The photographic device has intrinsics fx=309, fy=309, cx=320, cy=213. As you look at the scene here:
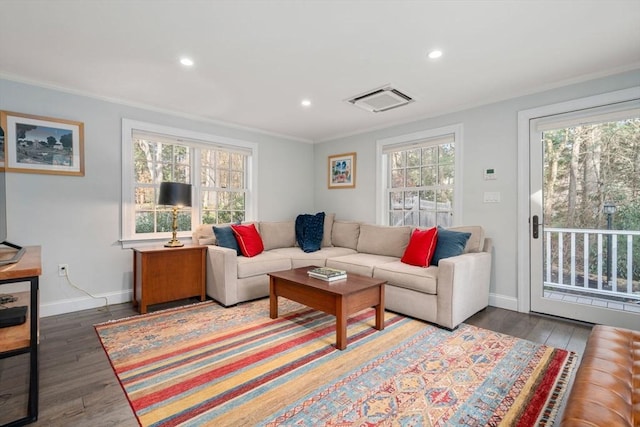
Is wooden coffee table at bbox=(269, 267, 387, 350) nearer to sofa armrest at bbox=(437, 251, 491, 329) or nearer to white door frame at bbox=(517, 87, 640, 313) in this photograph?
sofa armrest at bbox=(437, 251, 491, 329)

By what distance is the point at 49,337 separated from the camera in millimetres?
2535

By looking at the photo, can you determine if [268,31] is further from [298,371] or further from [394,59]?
[298,371]

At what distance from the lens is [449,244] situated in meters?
3.07

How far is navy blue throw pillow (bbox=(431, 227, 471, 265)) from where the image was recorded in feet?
9.96

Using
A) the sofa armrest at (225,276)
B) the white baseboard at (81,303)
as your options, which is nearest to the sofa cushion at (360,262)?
the sofa armrest at (225,276)

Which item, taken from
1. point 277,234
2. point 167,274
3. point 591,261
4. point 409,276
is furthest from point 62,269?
point 591,261

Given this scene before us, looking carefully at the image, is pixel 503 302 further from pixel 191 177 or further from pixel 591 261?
pixel 191 177

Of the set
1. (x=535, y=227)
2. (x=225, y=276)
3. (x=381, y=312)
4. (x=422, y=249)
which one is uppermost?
(x=535, y=227)

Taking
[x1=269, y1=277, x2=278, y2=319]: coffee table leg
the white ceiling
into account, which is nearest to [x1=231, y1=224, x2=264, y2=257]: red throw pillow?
[x1=269, y1=277, x2=278, y2=319]: coffee table leg

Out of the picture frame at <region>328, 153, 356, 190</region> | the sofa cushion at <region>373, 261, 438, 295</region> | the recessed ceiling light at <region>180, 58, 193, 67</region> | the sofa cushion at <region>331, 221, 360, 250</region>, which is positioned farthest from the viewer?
the picture frame at <region>328, 153, 356, 190</region>

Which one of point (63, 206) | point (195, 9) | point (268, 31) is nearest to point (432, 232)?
point (268, 31)

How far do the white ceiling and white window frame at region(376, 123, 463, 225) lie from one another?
0.41 meters

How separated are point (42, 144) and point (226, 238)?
196cm

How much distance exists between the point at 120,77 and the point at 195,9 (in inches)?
56.4
